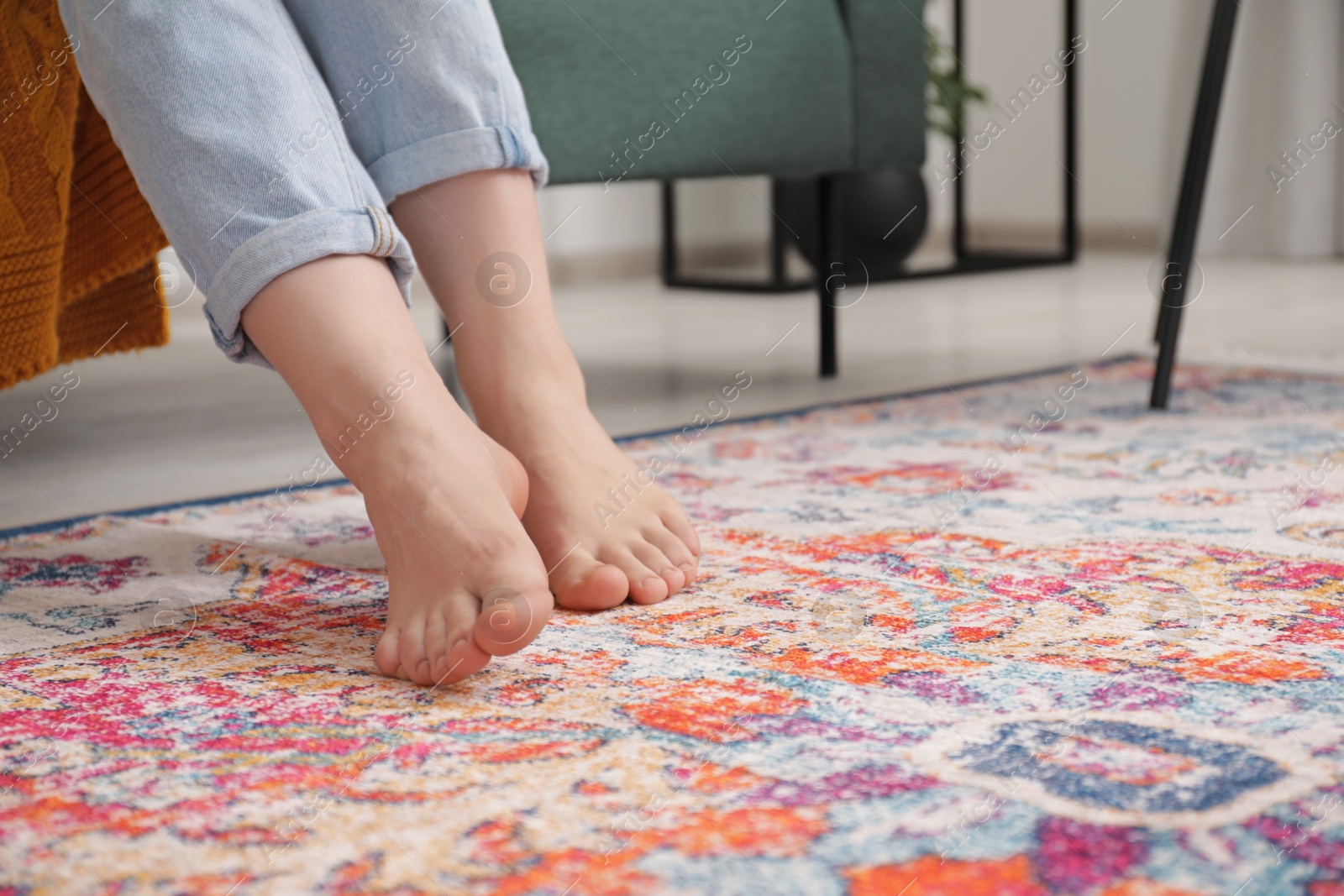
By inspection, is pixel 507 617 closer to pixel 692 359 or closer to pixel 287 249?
pixel 287 249

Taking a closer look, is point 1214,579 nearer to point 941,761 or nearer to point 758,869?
point 941,761

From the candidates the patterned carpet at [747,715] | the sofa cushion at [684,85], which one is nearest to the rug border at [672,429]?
the patterned carpet at [747,715]

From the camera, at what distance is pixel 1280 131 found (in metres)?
3.18

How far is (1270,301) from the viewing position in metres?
2.36

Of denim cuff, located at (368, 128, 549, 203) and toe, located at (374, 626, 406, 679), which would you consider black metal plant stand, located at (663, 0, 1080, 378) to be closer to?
denim cuff, located at (368, 128, 549, 203)

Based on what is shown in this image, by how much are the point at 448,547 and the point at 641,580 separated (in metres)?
0.13

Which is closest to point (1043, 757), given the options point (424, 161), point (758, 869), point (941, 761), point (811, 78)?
point (941, 761)

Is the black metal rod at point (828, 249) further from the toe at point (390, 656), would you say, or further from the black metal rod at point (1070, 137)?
the black metal rod at point (1070, 137)

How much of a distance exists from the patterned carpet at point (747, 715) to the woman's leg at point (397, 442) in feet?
0.15

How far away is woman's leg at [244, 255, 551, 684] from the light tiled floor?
484 millimetres

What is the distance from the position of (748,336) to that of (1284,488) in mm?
1268

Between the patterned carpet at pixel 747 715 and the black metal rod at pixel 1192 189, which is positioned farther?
the black metal rod at pixel 1192 189

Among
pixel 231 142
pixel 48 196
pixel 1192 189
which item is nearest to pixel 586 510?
pixel 231 142

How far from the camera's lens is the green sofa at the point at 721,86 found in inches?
51.8
